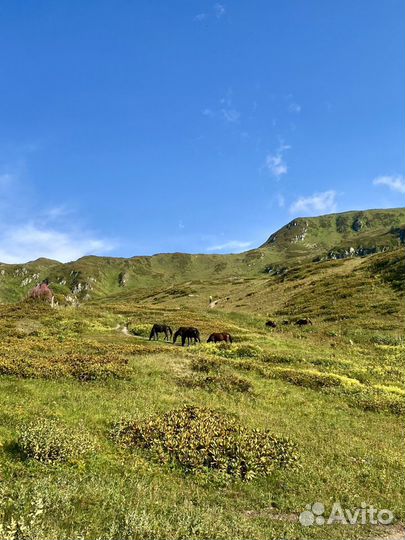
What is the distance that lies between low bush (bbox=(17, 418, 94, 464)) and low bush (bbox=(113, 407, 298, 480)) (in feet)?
6.73

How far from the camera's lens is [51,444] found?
13.7 metres

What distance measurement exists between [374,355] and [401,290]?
3393cm

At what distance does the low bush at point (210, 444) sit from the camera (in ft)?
49.5

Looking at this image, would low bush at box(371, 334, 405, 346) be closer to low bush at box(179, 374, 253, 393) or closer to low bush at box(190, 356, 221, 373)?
low bush at box(190, 356, 221, 373)

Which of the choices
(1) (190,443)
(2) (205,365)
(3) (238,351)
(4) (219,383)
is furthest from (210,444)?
(3) (238,351)

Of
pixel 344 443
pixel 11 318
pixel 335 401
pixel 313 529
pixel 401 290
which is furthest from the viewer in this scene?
pixel 401 290

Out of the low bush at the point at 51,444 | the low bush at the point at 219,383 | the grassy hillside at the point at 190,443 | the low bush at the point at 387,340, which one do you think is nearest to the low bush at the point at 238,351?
the grassy hillside at the point at 190,443

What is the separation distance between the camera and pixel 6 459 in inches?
519

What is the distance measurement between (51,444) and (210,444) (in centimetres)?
584

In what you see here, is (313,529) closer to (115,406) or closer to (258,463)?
(258,463)

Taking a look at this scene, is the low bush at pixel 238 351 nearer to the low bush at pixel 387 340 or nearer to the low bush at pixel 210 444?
the low bush at pixel 387 340

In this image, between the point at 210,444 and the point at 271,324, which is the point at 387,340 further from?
the point at 210,444

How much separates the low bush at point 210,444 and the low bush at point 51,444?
6.73 ft

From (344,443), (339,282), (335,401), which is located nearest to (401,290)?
(339,282)
